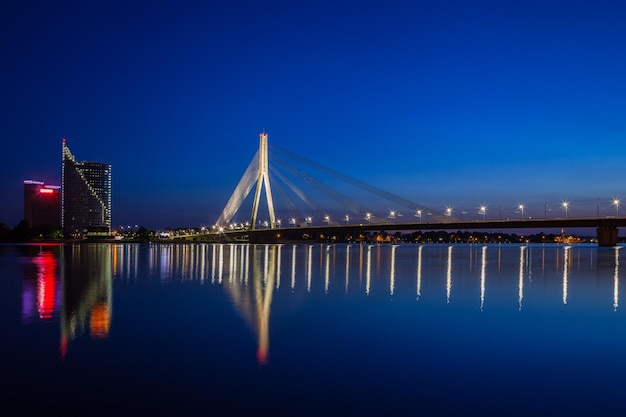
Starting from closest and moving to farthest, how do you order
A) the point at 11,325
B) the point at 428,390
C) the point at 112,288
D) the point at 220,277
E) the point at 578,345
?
the point at 428,390
the point at 578,345
the point at 11,325
the point at 112,288
the point at 220,277

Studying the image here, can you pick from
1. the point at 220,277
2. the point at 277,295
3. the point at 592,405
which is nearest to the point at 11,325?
the point at 277,295

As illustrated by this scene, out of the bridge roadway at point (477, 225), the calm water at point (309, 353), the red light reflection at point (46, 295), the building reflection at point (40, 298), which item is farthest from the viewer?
the bridge roadway at point (477, 225)

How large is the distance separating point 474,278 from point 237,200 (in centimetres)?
5828

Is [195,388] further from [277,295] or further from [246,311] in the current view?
[277,295]

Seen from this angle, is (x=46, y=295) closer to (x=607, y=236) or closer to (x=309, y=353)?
(x=309, y=353)

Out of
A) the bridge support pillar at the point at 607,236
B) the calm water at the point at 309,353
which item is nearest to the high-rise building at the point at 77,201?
the bridge support pillar at the point at 607,236

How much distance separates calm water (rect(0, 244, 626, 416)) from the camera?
21.2 ft

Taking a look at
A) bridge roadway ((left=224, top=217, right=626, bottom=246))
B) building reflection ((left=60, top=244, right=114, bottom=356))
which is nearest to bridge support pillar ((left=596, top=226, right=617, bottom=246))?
bridge roadway ((left=224, top=217, right=626, bottom=246))

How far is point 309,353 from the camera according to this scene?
9000 millimetres

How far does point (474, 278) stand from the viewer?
2475 cm

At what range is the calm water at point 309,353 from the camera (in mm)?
6461

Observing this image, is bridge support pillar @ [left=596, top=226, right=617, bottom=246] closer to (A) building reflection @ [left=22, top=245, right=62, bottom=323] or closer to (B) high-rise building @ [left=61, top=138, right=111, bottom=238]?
(A) building reflection @ [left=22, top=245, right=62, bottom=323]

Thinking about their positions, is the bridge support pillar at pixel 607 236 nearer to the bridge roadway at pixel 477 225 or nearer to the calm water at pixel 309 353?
the bridge roadway at pixel 477 225

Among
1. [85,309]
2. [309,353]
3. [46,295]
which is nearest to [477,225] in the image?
[46,295]
